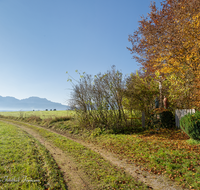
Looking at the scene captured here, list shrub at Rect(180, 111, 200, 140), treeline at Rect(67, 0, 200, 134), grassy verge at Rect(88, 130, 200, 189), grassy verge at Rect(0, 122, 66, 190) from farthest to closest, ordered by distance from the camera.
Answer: treeline at Rect(67, 0, 200, 134), shrub at Rect(180, 111, 200, 140), grassy verge at Rect(88, 130, 200, 189), grassy verge at Rect(0, 122, 66, 190)

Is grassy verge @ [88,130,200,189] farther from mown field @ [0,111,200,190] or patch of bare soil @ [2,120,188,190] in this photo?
patch of bare soil @ [2,120,188,190]

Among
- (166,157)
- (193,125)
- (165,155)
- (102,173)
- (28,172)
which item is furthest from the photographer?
(193,125)

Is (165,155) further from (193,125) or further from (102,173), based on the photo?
(102,173)

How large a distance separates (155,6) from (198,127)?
1113cm

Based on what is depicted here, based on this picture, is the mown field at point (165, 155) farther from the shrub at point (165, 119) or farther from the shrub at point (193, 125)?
the shrub at point (165, 119)

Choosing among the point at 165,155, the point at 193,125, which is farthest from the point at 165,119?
the point at 165,155

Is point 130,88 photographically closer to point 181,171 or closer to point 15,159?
point 181,171

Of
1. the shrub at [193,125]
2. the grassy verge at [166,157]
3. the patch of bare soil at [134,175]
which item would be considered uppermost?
the shrub at [193,125]

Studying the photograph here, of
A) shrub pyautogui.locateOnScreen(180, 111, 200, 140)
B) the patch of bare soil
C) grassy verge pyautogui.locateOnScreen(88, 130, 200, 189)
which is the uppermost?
shrub pyautogui.locateOnScreen(180, 111, 200, 140)

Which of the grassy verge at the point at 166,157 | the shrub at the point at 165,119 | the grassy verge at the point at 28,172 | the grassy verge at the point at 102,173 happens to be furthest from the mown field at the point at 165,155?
the grassy verge at the point at 28,172

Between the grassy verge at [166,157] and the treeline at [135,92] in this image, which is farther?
the treeline at [135,92]

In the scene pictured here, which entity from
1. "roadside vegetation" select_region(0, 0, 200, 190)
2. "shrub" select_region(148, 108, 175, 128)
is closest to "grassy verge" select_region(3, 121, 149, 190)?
"roadside vegetation" select_region(0, 0, 200, 190)

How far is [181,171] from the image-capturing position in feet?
16.1

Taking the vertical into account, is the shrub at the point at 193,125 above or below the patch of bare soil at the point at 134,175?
above
